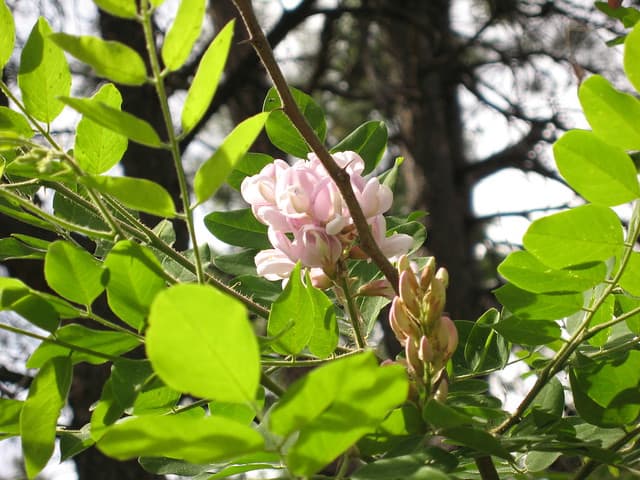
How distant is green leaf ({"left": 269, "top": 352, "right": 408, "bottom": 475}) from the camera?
277 mm

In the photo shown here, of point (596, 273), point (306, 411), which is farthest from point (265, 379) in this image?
point (596, 273)

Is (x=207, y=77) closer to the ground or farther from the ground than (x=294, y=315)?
farther from the ground

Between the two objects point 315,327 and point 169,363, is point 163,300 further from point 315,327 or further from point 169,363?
point 315,327

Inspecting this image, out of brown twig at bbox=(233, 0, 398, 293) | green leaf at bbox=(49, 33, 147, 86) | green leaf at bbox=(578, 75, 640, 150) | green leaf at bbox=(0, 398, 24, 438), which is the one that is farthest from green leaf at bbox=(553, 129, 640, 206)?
green leaf at bbox=(0, 398, 24, 438)

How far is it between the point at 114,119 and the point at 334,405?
161 millimetres

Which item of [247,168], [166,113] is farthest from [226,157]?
[247,168]

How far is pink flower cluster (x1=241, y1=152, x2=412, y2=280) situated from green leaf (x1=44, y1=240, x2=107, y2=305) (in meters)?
0.13

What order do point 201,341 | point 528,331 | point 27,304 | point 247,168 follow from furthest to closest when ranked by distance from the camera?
point 247,168 → point 528,331 → point 27,304 → point 201,341

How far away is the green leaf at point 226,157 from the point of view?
1.12 feet

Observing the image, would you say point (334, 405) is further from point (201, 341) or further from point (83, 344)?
point (83, 344)

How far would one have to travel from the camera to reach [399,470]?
13.1 inches

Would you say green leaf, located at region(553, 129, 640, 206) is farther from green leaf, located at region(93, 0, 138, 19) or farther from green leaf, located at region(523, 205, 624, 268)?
green leaf, located at region(93, 0, 138, 19)

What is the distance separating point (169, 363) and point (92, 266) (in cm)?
17

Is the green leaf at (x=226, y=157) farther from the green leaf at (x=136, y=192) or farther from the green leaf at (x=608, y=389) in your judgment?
the green leaf at (x=608, y=389)
